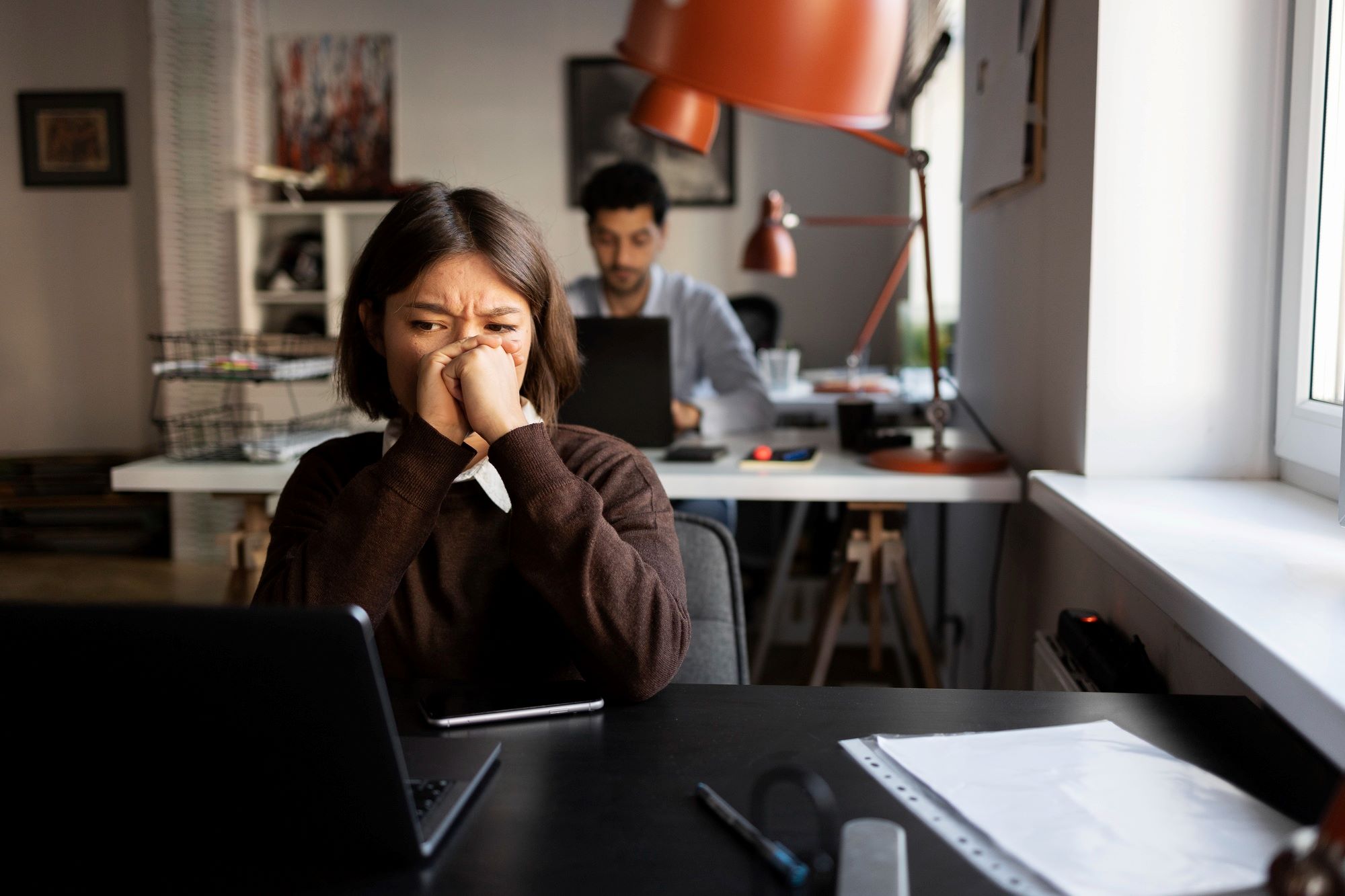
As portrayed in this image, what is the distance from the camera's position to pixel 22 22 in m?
5.44

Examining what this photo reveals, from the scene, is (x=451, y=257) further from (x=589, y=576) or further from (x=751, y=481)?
(x=751, y=481)

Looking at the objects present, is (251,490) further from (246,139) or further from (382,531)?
(246,139)

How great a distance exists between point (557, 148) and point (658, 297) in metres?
3.09

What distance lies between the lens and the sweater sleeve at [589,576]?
3.22 feet

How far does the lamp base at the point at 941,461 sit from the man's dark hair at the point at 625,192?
103 centimetres

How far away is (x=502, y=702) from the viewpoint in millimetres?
923

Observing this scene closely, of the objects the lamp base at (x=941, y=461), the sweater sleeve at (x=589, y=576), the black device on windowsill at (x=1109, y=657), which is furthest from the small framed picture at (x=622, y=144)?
the sweater sleeve at (x=589, y=576)

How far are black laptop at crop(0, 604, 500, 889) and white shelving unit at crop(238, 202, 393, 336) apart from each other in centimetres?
454

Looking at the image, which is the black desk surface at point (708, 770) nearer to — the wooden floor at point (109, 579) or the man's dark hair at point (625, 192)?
the man's dark hair at point (625, 192)

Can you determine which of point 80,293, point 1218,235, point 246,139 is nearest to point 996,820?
point 1218,235

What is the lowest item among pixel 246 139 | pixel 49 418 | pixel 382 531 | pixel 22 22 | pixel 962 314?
pixel 49 418

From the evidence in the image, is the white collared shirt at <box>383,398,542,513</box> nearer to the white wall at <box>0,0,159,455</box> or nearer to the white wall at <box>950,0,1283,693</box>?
the white wall at <box>950,0,1283,693</box>

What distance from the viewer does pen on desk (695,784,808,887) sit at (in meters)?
0.62

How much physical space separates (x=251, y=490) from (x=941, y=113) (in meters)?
3.59
